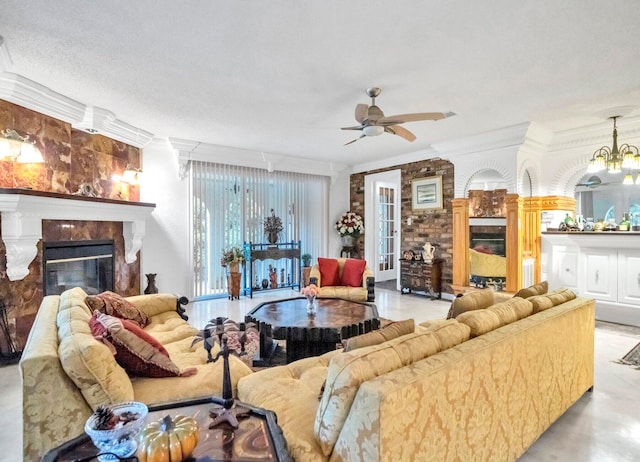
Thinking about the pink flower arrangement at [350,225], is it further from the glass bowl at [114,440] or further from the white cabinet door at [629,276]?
the glass bowl at [114,440]

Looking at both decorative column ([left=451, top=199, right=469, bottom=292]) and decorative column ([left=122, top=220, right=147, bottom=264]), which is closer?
decorative column ([left=122, top=220, right=147, bottom=264])

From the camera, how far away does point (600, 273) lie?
473cm

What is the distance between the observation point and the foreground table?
1.14m

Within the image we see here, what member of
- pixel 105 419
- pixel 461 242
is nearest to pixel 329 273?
pixel 461 242

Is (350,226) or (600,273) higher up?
(350,226)

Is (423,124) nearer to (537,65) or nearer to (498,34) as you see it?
(537,65)

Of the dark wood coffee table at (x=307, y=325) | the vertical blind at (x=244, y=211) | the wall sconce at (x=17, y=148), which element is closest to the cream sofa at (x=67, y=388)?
the dark wood coffee table at (x=307, y=325)

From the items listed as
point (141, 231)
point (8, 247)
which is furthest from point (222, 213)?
point (8, 247)

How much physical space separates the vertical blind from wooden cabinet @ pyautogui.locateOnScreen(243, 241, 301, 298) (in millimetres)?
46

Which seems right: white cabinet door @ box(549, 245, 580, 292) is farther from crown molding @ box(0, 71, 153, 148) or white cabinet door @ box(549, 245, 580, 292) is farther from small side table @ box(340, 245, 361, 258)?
crown molding @ box(0, 71, 153, 148)

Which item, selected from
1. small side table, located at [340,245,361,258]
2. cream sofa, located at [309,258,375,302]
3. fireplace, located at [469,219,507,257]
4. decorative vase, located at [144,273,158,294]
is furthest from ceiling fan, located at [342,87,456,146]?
small side table, located at [340,245,361,258]

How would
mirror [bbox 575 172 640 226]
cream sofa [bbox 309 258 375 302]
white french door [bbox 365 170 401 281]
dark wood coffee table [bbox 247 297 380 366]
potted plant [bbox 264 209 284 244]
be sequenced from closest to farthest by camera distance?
dark wood coffee table [bbox 247 297 380 366] → cream sofa [bbox 309 258 375 302] → mirror [bbox 575 172 640 226] → potted plant [bbox 264 209 284 244] → white french door [bbox 365 170 401 281]

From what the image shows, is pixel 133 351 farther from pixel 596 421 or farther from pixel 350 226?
pixel 350 226

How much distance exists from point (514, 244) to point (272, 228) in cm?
406
